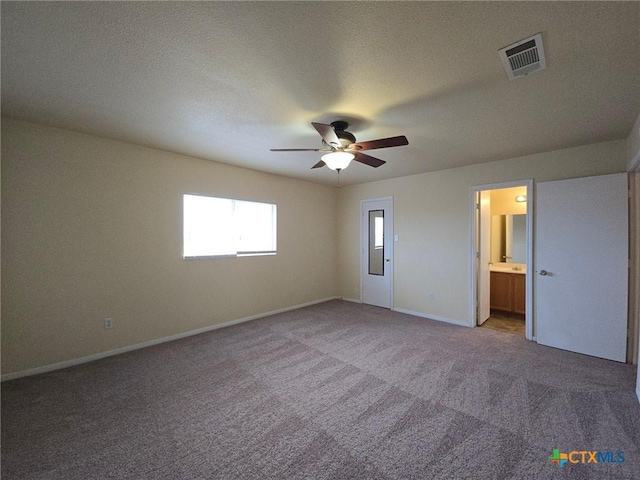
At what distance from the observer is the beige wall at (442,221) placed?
3.53 meters

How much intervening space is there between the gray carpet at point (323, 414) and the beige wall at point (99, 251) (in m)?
0.42

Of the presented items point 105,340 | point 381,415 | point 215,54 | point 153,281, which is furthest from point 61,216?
point 381,415

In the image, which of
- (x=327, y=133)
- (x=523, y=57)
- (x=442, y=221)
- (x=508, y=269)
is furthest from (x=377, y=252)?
(x=523, y=57)

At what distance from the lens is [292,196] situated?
5098 millimetres

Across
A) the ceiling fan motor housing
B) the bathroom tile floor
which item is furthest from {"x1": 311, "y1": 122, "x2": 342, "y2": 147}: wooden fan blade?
the bathroom tile floor

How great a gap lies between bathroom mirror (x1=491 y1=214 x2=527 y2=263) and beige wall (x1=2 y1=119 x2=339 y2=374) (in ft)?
15.1

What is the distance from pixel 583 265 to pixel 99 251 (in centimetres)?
569

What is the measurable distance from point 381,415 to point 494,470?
0.74 m

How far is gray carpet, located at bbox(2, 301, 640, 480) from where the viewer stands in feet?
5.29

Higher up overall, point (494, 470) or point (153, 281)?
point (153, 281)

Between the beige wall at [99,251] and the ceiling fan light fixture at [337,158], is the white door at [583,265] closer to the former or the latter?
the ceiling fan light fixture at [337,158]

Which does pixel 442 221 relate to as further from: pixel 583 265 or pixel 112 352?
pixel 112 352

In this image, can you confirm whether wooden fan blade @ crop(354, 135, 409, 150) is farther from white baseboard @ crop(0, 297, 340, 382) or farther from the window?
white baseboard @ crop(0, 297, 340, 382)

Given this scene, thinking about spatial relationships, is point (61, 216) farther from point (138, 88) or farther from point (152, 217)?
point (138, 88)
